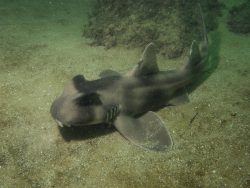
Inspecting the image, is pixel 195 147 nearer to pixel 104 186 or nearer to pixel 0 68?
pixel 104 186

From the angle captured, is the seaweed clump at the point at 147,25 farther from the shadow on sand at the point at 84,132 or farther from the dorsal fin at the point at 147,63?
the shadow on sand at the point at 84,132

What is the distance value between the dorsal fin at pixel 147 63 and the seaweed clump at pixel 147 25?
198 cm

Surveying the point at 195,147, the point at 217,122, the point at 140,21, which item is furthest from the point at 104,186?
the point at 140,21

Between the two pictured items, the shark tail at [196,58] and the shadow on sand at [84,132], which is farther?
the shark tail at [196,58]

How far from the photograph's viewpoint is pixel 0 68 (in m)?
6.36

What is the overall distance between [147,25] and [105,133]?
3.63 m

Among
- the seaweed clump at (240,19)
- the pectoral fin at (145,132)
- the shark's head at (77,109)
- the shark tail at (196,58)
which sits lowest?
the seaweed clump at (240,19)

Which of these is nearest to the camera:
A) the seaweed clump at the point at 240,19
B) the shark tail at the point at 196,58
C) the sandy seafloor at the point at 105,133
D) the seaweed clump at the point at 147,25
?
the sandy seafloor at the point at 105,133

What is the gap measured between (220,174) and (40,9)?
7953 mm

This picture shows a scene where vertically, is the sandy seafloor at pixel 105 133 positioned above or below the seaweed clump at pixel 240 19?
above

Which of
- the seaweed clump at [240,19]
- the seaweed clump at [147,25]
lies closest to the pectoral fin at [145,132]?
the seaweed clump at [147,25]

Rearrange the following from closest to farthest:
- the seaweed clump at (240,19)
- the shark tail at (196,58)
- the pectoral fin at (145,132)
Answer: the pectoral fin at (145,132), the shark tail at (196,58), the seaweed clump at (240,19)

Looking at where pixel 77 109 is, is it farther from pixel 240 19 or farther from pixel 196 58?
pixel 240 19

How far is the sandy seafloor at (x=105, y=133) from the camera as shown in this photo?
13.7 feet
